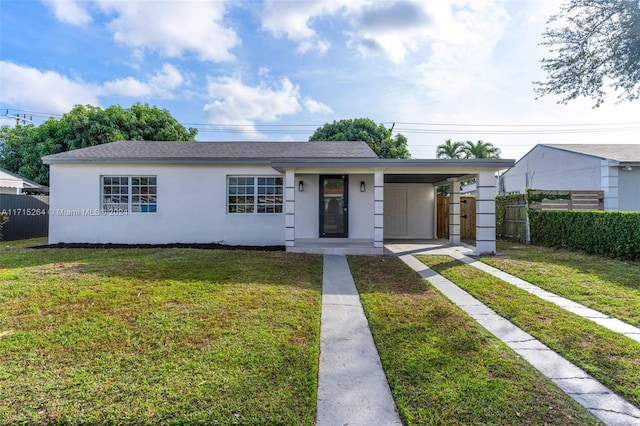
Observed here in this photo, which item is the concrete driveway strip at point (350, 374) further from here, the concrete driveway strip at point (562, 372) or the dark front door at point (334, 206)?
the dark front door at point (334, 206)

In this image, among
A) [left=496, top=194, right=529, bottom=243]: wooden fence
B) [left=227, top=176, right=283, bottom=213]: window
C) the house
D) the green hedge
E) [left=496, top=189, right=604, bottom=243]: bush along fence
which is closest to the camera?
the green hedge

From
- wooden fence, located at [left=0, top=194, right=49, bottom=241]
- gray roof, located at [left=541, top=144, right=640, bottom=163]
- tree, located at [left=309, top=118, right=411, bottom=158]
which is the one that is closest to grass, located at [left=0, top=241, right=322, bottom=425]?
wooden fence, located at [left=0, top=194, right=49, bottom=241]

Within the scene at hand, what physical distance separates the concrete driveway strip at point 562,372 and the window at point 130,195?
1011cm

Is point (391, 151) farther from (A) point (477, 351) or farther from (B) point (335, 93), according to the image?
(A) point (477, 351)

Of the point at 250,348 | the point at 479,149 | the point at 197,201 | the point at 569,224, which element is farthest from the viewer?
the point at 479,149

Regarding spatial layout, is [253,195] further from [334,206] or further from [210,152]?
[334,206]

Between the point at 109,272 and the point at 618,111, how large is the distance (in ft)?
34.2

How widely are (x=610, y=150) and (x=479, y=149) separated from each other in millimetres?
9673

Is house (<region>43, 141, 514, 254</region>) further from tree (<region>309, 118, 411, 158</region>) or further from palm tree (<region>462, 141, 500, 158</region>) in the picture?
palm tree (<region>462, 141, 500, 158</region>)

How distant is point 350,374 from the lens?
2.91 meters

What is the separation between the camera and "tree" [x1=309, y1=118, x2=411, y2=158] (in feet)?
80.9

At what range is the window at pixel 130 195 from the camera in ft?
36.0

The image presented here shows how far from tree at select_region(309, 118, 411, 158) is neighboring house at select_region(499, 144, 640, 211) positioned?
8.35m

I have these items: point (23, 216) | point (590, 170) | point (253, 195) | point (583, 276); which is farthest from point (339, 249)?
point (23, 216)
